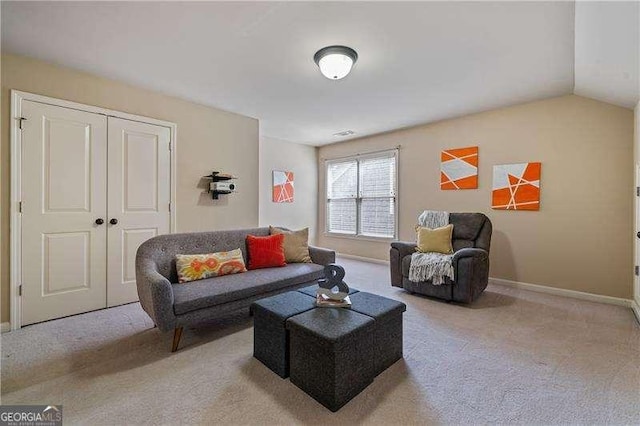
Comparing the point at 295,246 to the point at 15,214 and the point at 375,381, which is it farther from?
the point at 15,214

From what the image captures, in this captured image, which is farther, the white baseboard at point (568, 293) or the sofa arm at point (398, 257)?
the sofa arm at point (398, 257)

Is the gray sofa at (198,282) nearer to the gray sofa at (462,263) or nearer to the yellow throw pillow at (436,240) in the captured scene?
the gray sofa at (462,263)

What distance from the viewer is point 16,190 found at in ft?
8.39

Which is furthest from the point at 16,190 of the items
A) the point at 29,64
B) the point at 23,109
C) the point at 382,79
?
the point at 382,79

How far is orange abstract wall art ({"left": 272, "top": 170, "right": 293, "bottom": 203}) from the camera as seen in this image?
5.60 metres

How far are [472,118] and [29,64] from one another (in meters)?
5.12

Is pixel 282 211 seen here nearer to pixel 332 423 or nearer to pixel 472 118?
pixel 472 118

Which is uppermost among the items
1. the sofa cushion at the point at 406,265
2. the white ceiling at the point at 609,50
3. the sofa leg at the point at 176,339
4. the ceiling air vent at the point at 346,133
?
the ceiling air vent at the point at 346,133

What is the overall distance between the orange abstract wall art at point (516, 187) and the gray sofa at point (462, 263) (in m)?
0.54

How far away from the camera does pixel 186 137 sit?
3.68 m

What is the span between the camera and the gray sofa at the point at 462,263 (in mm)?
3066

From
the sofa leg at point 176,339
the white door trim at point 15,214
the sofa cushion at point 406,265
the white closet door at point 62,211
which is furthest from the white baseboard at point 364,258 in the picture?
the white door trim at point 15,214

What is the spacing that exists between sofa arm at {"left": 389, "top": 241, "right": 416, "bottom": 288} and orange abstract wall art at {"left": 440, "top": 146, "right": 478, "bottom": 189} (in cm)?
136

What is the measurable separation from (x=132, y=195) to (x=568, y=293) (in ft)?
17.2
